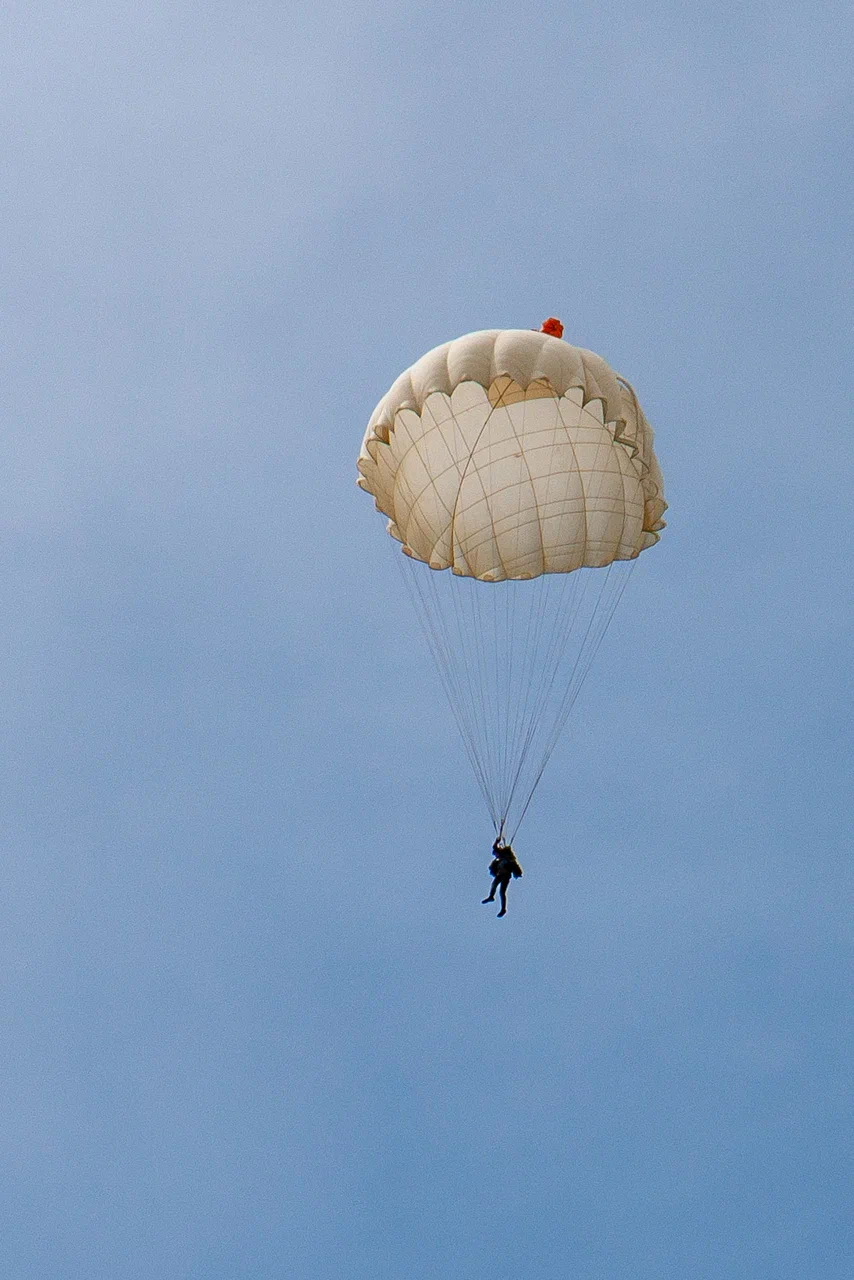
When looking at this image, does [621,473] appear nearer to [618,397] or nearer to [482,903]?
[618,397]

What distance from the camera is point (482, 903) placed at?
28859 mm

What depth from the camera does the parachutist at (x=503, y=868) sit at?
29203mm

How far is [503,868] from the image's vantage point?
1150 inches

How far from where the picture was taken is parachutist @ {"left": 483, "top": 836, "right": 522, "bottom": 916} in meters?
29.2

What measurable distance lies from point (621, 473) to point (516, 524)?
1887mm

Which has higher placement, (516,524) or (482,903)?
(516,524)

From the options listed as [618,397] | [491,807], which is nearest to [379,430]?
[618,397]

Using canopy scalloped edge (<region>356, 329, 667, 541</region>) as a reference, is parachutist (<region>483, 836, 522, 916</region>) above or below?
below

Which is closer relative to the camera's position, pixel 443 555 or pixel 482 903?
pixel 482 903

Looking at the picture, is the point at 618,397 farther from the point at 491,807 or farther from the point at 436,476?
the point at 491,807

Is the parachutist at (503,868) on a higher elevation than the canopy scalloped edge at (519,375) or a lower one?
lower

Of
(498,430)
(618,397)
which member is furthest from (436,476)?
(618,397)

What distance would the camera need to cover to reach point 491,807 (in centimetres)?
2917

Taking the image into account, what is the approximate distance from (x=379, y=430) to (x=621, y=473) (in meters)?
4.03
